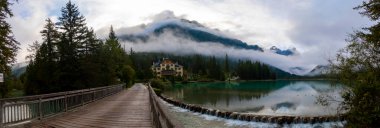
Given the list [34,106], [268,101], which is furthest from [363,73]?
[268,101]

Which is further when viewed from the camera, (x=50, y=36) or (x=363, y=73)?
(x=50, y=36)

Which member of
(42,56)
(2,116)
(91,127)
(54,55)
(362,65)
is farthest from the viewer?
(42,56)

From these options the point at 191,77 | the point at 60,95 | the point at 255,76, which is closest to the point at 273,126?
the point at 60,95

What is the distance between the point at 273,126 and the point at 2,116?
771 inches

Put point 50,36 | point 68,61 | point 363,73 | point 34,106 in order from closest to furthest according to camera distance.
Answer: point 34,106 → point 363,73 → point 68,61 → point 50,36

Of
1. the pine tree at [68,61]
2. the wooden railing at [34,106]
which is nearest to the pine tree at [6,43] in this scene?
the wooden railing at [34,106]

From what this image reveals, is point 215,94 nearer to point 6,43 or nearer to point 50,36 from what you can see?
point 50,36

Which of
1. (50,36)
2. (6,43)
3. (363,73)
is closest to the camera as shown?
(363,73)

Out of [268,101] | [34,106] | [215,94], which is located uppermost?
[34,106]

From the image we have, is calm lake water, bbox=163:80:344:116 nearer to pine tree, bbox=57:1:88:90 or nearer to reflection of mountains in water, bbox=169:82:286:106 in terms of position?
reflection of mountains in water, bbox=169:82:286:106

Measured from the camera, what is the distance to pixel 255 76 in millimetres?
177750

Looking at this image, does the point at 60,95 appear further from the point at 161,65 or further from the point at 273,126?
the point at 161,65

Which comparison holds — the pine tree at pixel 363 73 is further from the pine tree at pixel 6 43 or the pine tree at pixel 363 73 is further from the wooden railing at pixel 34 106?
the pine tree at pixel 6 43

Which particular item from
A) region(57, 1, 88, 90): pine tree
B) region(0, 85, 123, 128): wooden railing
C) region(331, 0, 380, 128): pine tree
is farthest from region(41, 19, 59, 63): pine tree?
region(331, 0, 380, 128): pine tree
